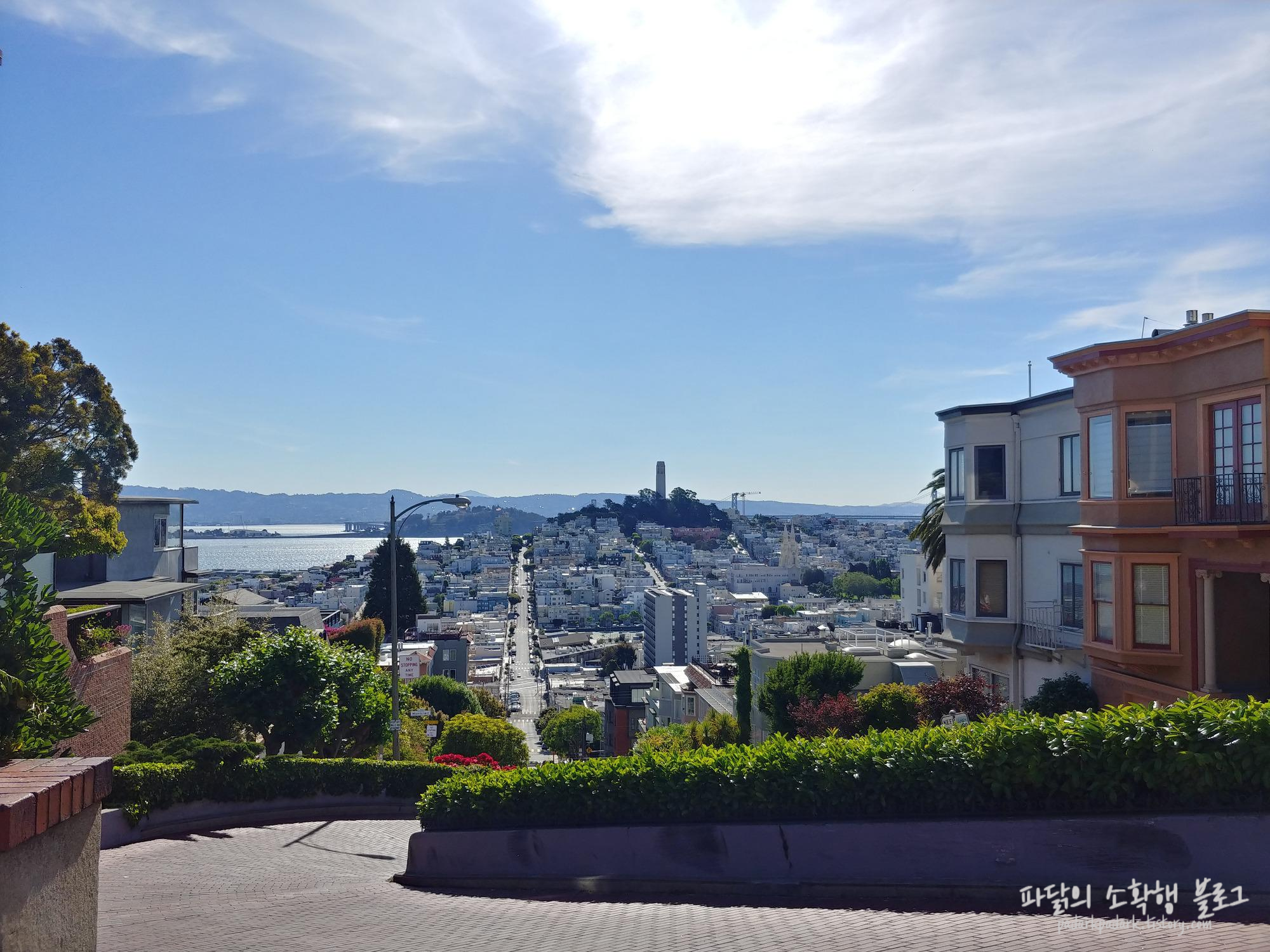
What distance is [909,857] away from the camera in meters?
8.96

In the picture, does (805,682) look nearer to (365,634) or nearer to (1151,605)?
(1151,605)

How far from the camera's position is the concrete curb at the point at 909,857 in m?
8.13

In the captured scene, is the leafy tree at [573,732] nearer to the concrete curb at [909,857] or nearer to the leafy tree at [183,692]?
the leafy tree at [183,692]

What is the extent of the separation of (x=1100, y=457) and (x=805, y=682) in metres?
12.9

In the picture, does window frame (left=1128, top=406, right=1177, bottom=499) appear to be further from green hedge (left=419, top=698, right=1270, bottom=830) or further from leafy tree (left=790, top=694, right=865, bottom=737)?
leafy tree (left=790, top=694, right=865, bottom=737)

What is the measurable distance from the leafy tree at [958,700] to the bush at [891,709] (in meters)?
0.96

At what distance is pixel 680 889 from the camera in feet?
33.1

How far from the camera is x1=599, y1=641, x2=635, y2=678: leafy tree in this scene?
153875 millimetres

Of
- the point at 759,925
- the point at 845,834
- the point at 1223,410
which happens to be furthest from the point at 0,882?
the point at 1223,410

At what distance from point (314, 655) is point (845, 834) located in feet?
46.1

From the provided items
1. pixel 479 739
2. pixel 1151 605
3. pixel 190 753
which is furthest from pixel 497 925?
pixel 479 739

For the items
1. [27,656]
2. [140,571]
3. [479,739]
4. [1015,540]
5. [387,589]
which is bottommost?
[479,739]

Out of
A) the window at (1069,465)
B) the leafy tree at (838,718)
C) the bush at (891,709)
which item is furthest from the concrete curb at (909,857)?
the bush at (891,709)

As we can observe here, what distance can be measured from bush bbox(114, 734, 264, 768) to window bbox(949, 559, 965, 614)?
14.9m
